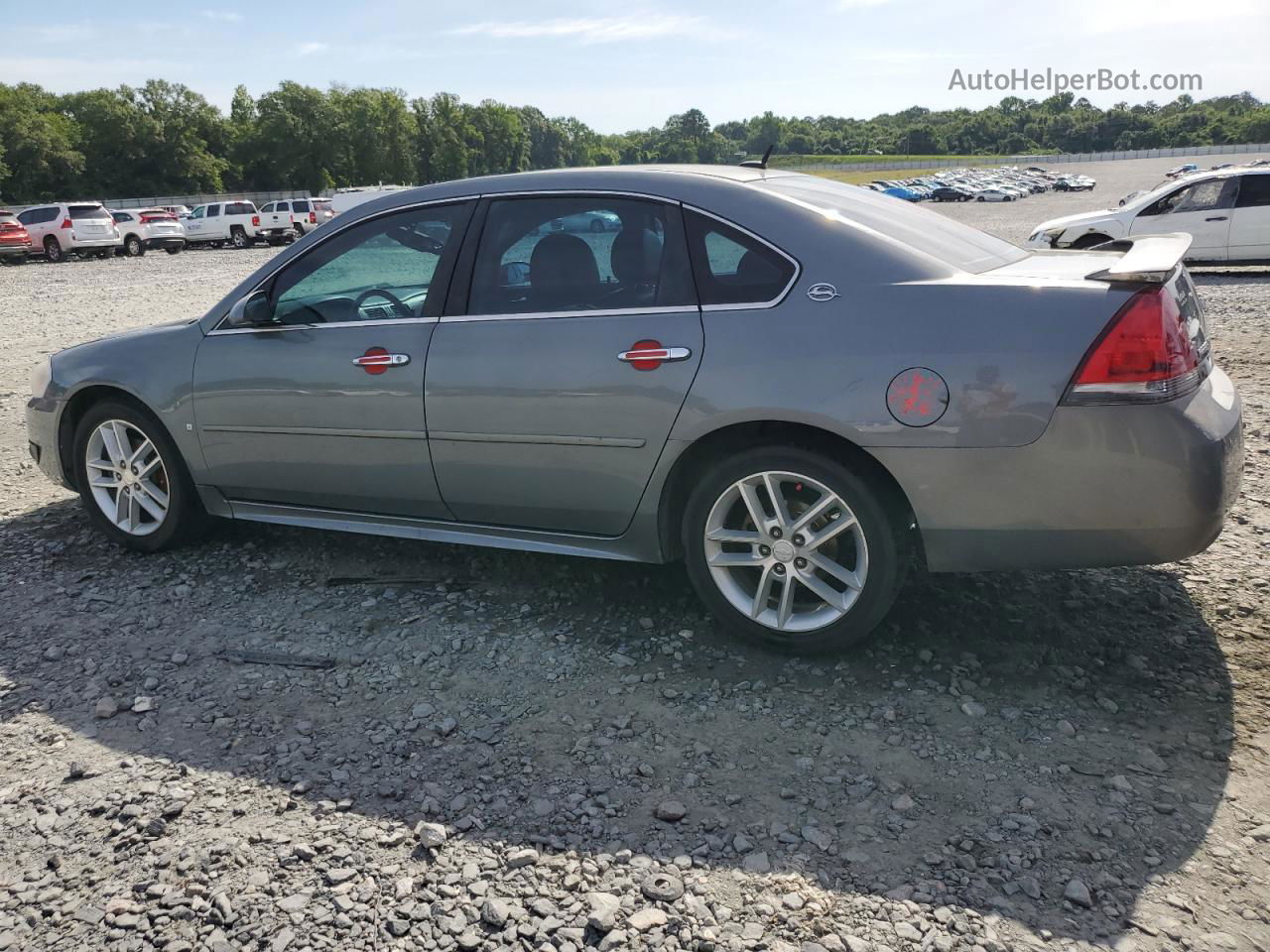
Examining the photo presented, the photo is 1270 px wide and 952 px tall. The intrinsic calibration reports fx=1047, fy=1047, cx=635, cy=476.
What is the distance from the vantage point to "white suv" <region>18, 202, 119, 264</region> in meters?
31.3

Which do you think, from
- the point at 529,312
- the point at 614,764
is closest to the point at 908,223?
the point at 529,312

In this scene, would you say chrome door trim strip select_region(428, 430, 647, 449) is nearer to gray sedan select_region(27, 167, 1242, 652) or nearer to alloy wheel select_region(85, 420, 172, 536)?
gray sedan select_region(27, 167, 1242, 652)

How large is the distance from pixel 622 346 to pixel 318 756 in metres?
1.68

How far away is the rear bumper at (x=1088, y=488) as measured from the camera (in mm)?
3115

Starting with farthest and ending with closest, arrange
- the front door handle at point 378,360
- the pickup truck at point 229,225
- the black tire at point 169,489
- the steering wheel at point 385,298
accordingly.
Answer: the pickup truck at point 229,225 < the black tire at point 169,489 < the steering wheel at point 385,298 < the front door handle at point 378,360

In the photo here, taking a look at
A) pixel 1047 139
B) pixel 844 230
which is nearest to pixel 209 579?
pixel 844 230

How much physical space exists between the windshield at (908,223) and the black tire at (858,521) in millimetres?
821

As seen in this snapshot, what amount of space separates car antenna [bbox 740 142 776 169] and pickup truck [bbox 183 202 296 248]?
3868 centimetres

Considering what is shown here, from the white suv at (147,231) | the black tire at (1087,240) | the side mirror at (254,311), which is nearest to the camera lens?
the side mirror at (254,311)

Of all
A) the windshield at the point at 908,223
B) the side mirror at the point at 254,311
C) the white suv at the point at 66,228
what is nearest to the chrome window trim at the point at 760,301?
the windshield at the point at 908,223

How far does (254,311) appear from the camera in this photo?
4.43 m

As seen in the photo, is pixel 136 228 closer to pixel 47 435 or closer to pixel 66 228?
pixel 66 228

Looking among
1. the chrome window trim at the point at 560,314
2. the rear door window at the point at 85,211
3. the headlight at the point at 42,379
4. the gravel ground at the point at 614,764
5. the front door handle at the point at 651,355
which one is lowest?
the gravel ground at the point at 614,764

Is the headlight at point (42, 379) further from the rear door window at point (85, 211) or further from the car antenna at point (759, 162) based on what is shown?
the rear door window at point (85, 211)
